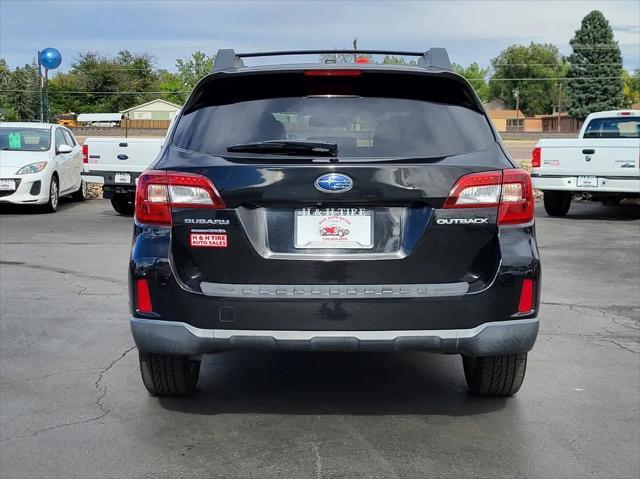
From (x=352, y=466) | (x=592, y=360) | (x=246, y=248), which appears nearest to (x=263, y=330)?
(x=246, y=248)

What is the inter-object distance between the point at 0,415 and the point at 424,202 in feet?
8.23

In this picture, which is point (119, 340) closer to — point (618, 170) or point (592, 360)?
point (592, 360)

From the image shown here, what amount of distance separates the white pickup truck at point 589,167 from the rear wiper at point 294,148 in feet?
36.6

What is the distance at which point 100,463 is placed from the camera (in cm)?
394

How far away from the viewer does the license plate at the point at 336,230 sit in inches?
158

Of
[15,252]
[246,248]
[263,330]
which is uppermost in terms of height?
[246,248]

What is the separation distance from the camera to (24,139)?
53.4ft

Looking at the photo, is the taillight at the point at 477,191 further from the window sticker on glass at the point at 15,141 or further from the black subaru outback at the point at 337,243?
the window sticker on glass at the point at 15,141

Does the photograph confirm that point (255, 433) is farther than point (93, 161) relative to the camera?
No

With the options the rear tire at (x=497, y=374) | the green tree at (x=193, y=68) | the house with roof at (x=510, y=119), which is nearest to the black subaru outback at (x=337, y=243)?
the rear tire at (x=497, y=374)

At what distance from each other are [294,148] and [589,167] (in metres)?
11.4

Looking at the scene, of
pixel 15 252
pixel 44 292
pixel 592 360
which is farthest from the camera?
pixel 15 252

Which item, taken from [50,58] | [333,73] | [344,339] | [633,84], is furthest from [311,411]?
[633,84]

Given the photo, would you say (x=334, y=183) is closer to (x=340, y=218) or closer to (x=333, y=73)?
(x=340, y=218)
